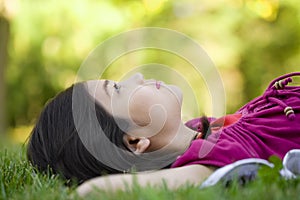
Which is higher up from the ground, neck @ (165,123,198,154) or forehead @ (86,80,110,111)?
forehead @ (86,80,110,111)

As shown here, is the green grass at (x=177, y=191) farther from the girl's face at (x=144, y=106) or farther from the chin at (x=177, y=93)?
the chin at (x=177, y=93)

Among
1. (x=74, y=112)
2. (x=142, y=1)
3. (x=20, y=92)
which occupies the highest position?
(x=142, y=1)

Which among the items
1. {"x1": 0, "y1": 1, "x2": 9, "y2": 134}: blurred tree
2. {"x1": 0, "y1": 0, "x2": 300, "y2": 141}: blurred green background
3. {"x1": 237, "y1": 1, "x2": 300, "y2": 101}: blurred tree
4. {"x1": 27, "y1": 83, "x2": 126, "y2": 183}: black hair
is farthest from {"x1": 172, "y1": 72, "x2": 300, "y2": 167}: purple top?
{"x1": 237, "y1": 1, "x2": 300, "y2": 101}: blurred tree

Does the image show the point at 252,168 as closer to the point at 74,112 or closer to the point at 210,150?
the point at 210,150

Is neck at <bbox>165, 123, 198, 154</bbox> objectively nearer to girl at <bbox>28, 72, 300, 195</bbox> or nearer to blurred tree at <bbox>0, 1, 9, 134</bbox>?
girl at <bbox>28, 72, 300, 195</bbox>

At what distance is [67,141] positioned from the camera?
1.84 m

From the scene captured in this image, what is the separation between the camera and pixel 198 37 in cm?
784

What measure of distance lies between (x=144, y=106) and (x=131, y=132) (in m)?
0.10

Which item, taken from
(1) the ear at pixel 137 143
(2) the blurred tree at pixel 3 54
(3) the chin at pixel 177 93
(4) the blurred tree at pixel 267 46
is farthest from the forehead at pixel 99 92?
(4) the blurred tree at pixel 267 46

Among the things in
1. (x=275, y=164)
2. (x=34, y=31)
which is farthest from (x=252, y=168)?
(x=34, y=31)

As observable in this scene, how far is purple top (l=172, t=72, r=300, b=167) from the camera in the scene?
1627 millimetres

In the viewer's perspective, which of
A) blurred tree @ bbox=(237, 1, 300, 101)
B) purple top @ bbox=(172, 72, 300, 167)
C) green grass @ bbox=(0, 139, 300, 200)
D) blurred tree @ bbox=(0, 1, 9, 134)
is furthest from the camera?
blurred tree @ bbox=(237, 1, 300, 101)

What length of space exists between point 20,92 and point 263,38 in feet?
12.0

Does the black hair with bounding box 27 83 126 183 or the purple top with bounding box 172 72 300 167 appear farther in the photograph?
the black hair with bounding box 27 83 126 183
